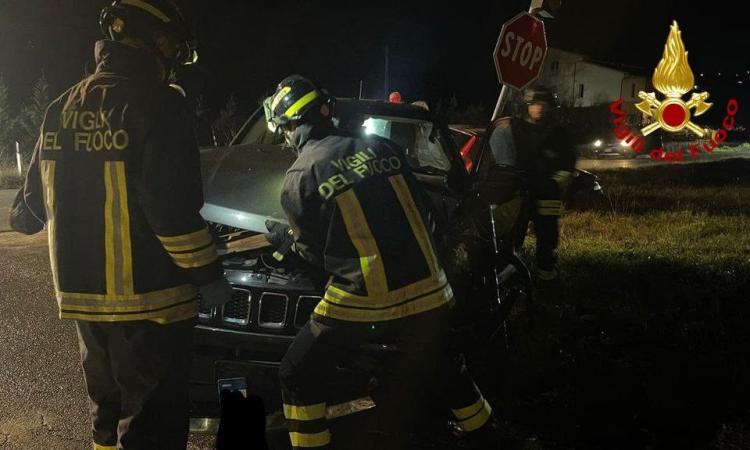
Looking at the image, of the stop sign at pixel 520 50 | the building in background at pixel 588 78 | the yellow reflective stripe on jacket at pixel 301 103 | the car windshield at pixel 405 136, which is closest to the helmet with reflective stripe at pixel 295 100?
the yellow reflective stripe on jacket at pixel 301 103

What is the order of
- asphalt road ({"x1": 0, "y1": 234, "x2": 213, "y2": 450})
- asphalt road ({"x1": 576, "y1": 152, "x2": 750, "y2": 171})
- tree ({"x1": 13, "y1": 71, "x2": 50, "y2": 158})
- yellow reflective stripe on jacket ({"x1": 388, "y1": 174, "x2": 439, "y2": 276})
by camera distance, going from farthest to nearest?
asphalt road ({"x1": 576, "y1": 152, "x2": 750, "y2": 171}) < tree ({"x1": 13, "y1": 71, "x2": 50, "y2": 158}) < asphalt road ({"x1": 0, "y1": 234, "x2": 213, "y2": 450}) < yellow reflective stripe on jacket ({"x1": 388, "y1": 174, "x2": 439, "y2": 276})

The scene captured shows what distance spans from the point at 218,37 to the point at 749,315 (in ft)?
97.8

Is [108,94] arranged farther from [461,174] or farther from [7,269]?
[7,269]

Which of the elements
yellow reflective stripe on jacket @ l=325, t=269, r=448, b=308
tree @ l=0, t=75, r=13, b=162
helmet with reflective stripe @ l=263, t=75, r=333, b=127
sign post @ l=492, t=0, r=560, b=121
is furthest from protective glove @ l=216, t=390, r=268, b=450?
tree @ l=0, t=75, r=13, b=162

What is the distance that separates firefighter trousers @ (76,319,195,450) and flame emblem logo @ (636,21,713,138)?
1949cm

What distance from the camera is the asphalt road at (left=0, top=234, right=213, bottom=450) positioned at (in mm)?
3219

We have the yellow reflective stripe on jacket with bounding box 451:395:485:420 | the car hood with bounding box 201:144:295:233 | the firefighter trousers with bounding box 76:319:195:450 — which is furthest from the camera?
the car hood with bounding box 201:144:295:233

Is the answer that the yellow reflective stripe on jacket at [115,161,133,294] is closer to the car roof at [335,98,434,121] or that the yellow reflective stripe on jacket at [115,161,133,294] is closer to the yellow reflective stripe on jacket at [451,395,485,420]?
the yellow reflective stripe on jacket at [451,395,485,420]

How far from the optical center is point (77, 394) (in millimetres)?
3656

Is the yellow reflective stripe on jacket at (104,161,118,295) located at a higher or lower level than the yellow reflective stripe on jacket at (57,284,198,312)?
higher

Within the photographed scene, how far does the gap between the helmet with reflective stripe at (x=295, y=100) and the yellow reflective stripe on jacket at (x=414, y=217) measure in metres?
0.44

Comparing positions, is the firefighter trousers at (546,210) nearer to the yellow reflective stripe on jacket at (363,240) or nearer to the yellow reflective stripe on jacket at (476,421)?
the yellow reflective stripe on jacket at (476,421)

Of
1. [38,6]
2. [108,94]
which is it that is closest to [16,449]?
[108,94]

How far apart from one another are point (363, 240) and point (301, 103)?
62 centimetres
